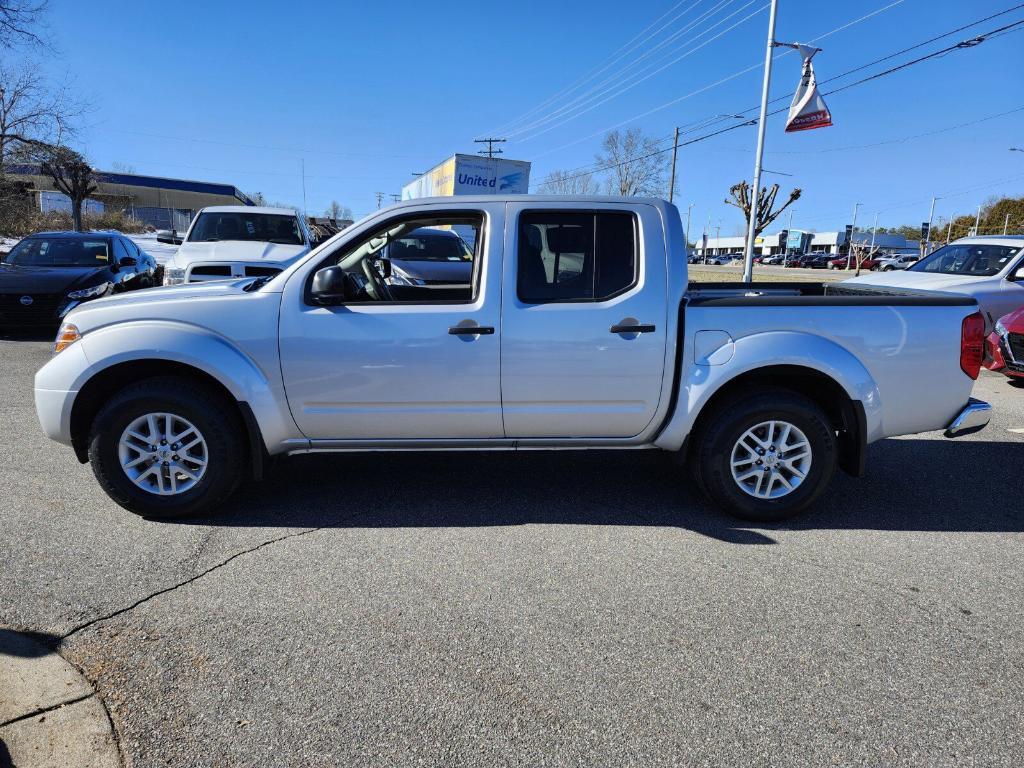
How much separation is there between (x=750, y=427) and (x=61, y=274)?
10.8m

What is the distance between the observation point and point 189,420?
400 cm

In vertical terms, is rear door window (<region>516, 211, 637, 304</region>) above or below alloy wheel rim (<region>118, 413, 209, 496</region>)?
above

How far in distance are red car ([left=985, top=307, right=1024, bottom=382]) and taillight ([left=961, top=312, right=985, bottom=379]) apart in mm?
5172

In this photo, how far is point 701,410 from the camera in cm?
421

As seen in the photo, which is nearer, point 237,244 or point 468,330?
point 468,330

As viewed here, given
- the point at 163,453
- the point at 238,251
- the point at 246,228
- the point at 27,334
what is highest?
the point at 246,228

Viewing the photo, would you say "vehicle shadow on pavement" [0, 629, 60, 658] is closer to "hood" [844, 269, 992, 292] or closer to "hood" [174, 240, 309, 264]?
"hood" [174, 240, 309, 264]

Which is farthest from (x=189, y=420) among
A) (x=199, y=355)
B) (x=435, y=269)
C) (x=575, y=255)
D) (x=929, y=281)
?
(x=929, y=281)

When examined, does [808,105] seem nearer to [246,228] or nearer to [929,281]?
[929,281]

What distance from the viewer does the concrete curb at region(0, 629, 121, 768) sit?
2.24 m

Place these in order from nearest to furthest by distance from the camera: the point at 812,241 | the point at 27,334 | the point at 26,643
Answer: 1. the point at 26,643
2. the point at 27,334
3. the point at 812,241

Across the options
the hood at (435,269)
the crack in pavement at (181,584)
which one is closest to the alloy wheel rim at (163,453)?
the crack in pavement at (181,584)

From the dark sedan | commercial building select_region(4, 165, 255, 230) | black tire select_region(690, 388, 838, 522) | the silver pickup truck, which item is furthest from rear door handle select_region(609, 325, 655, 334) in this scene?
commercial building select_region(4, 165, 255, 230)

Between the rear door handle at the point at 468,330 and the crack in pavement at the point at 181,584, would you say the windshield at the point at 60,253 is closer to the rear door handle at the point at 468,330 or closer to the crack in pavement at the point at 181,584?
the crack in pavement at the point at 181,584
